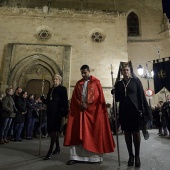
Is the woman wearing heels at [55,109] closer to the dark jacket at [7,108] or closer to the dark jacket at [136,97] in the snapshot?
the dark jacket at [136,97]

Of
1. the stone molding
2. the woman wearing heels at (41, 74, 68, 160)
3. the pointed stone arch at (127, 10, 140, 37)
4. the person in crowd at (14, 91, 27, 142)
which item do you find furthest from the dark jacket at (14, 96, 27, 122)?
the pointed stone arch at (127, 10, 140, 37)

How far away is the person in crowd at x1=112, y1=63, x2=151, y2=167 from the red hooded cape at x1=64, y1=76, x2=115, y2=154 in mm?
380

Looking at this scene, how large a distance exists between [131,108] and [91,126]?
921 millimetres

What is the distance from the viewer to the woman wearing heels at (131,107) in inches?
134

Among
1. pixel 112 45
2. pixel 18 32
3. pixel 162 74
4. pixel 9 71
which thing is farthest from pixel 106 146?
pixel 18 32

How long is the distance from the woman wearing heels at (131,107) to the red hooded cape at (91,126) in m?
0.38

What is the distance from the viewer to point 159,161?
3662mm

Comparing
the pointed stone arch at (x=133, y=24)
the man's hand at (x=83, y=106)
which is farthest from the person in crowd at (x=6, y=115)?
the pointed stone arch at (x=133, y=24)

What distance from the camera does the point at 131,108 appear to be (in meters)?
3.49

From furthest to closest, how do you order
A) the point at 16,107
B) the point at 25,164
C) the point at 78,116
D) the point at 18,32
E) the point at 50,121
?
1. the point at 18,32
2. the point at 16,107
3. the point at 50,121
4. the point at 78,116
5. the point at 25,164

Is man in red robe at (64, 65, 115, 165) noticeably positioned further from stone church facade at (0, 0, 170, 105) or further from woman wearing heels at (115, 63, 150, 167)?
stone church facade at (0, 0, 170, 105)

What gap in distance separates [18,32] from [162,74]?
1102 cm

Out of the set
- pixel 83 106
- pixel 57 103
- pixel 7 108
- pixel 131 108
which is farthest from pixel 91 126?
pixel 7 108

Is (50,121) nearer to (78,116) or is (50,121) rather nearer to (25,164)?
(78,116)
